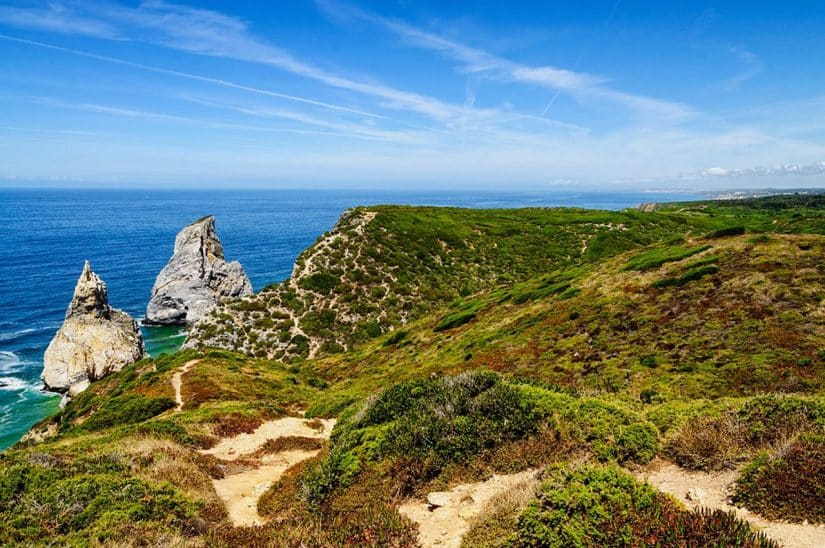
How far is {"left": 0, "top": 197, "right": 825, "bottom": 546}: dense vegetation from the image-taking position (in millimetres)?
8148

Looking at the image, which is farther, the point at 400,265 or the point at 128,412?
the point at 400,265

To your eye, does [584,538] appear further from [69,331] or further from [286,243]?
[286,243]

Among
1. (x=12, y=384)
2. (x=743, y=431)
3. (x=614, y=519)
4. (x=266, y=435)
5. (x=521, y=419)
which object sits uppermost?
(x=743, y=431)

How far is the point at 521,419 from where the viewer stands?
1215 centimetres

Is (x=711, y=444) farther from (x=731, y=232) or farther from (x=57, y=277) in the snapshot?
(x=57, y=277)

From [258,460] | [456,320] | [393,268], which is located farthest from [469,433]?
[393,268]

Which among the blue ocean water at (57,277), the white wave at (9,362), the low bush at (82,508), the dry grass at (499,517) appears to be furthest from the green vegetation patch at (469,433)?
the white wave at (9,362)

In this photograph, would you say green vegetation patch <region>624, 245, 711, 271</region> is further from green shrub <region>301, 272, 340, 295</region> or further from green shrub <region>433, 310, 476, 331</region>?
green shrub <region>301, 272, 340, 295</region>

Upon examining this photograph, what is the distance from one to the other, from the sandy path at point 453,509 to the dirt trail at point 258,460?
15.2ft

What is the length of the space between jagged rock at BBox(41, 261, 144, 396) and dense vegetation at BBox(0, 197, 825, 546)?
88.8ft

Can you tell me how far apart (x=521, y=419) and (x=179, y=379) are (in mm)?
30378

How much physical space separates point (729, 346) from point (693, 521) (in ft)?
57.6

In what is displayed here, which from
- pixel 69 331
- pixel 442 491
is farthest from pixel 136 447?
pixel 69 331

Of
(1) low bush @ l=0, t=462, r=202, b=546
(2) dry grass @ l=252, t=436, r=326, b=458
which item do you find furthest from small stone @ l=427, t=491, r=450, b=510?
(2) dry grass @ l=252, t=436, r=326, b=458
